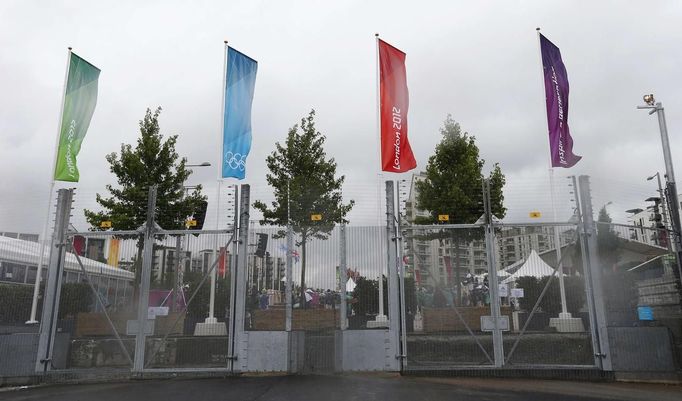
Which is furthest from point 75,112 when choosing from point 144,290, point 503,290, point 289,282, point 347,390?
point 503,290

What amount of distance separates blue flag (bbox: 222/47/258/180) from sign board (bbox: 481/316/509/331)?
7470 millimetres

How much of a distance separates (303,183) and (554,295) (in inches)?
338

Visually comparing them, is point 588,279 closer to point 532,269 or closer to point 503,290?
point 532,269

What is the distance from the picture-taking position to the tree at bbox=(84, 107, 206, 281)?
15.3 metres

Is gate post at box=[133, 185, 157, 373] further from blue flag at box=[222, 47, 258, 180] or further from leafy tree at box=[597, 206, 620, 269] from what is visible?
leafy tree at box=[597, 206, 620, 269]

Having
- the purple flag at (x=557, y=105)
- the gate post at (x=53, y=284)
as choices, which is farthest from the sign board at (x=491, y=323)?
the gate post at (x=53, y=284)

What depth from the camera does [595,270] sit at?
9.31m

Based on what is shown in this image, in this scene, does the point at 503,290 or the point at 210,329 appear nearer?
the point at 503,290

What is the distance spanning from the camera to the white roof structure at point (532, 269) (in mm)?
9453

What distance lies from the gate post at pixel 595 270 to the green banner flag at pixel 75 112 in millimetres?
12823

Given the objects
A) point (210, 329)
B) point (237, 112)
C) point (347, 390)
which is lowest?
point (347, 390)

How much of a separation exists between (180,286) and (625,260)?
29.8 feet

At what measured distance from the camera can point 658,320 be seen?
9391 millimetres

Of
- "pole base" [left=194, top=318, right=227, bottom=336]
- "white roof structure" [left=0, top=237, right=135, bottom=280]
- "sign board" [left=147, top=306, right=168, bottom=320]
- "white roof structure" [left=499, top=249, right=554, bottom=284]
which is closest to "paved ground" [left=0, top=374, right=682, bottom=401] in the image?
"pole base" [left=194, top=318, right=227, bottom=336]
